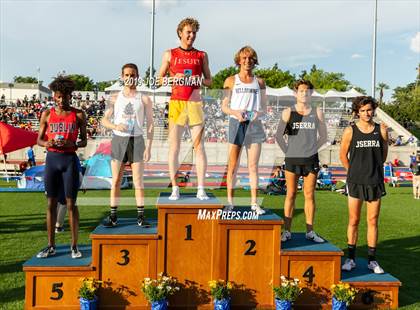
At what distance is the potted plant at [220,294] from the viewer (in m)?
4.66

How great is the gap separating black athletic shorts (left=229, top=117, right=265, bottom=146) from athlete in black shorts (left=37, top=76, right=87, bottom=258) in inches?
72.9

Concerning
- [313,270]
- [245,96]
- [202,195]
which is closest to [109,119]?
[202,195]

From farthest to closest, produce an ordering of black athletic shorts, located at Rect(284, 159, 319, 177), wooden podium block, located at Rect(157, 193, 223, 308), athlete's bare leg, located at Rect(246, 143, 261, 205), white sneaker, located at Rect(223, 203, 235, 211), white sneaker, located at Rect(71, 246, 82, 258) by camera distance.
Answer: black athletic shorts, located at Rect(284, 159, 319, 177) < athlete's bare leg, located at Rect(246, 143, 261, 205) < white sneaker, located at Rect(223, 203, 235, 211) < white sneaker, located at Rect(71, 246, 82, 258) < wooden podium block, located at Rect(157, 193, 223, 308)

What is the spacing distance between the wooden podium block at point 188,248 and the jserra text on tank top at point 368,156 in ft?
6.03

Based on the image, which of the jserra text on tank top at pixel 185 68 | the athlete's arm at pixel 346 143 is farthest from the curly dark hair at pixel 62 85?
the athlete's arm at pixel 346 143

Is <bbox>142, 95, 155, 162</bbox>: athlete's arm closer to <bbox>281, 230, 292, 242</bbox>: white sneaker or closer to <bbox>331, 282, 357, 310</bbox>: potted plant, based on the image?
<bbox>281, 230, 292, 242</bbox>: white sneaker

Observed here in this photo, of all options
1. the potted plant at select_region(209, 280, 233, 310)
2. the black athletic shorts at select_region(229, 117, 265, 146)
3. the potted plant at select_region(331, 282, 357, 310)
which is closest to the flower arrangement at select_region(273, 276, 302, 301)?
the potted plant at select_region(331, 282, 357, 310)

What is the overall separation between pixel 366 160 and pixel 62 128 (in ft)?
12.0

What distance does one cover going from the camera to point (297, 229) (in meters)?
9.23

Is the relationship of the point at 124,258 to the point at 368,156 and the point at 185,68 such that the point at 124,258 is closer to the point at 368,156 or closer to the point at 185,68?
the point at 185,68

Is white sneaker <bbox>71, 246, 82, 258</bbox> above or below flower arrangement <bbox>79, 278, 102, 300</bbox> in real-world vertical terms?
above

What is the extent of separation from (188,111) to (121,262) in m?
1.94

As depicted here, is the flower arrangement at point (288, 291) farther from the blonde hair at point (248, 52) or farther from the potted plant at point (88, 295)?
the blonde hair at point (248, 52)

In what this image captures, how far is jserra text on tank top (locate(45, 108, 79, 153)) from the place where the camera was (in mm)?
4965
